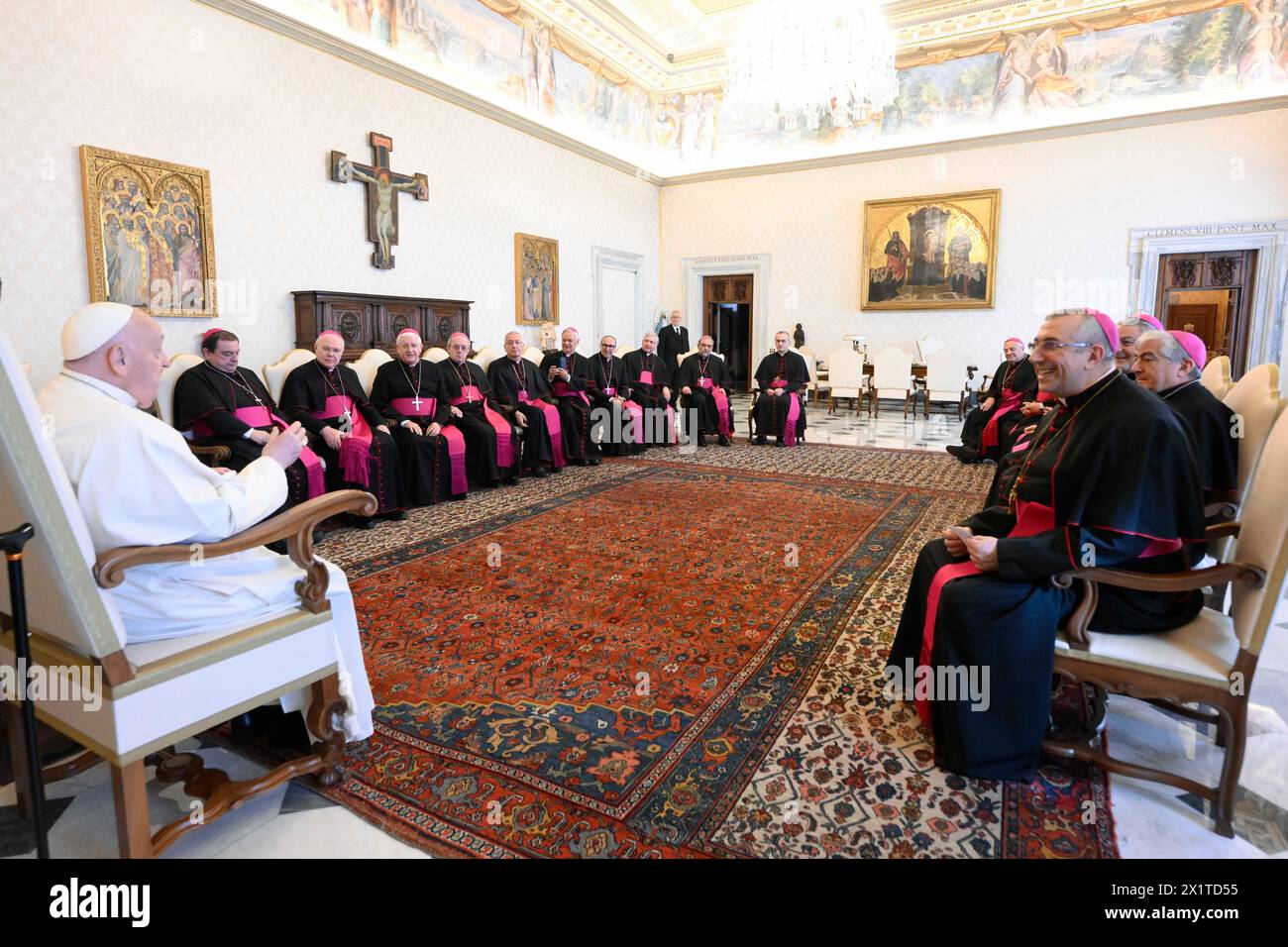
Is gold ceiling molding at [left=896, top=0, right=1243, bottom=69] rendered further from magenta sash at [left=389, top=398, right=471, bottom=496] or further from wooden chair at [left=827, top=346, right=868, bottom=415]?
magenta sash at [left=389, top=398, right=471, bottom=496]

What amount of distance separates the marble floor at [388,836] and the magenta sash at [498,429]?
179 inches

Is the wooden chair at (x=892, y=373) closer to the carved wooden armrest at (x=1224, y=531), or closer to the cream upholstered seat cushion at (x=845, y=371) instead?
the cream upholstered seat cushion at (x=845, y=371)

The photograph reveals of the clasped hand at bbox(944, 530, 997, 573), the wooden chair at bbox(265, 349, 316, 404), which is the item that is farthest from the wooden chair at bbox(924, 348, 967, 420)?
Answer: the clasped hand at bbox(944, 530, 997, 573)

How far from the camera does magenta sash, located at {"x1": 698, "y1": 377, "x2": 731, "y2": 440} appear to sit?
9641mm

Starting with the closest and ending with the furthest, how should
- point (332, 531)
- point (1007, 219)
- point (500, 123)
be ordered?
point (332, 531)
point (500, 123)
point (1007, 219)

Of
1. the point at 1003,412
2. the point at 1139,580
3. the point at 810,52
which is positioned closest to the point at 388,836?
the point at 1139,580

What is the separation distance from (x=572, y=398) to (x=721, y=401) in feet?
7.85

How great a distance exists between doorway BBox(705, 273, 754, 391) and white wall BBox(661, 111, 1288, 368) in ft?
2.03

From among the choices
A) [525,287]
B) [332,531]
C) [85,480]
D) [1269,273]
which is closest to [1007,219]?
[1269,273]

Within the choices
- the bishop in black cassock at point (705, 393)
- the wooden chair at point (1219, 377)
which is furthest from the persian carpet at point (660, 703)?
the bishop in black cassock at point (705, 393)

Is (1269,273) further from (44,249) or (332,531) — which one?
(44,249)

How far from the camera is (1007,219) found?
1180cm

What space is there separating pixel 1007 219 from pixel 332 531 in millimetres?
11398

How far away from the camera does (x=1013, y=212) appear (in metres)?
11.7
